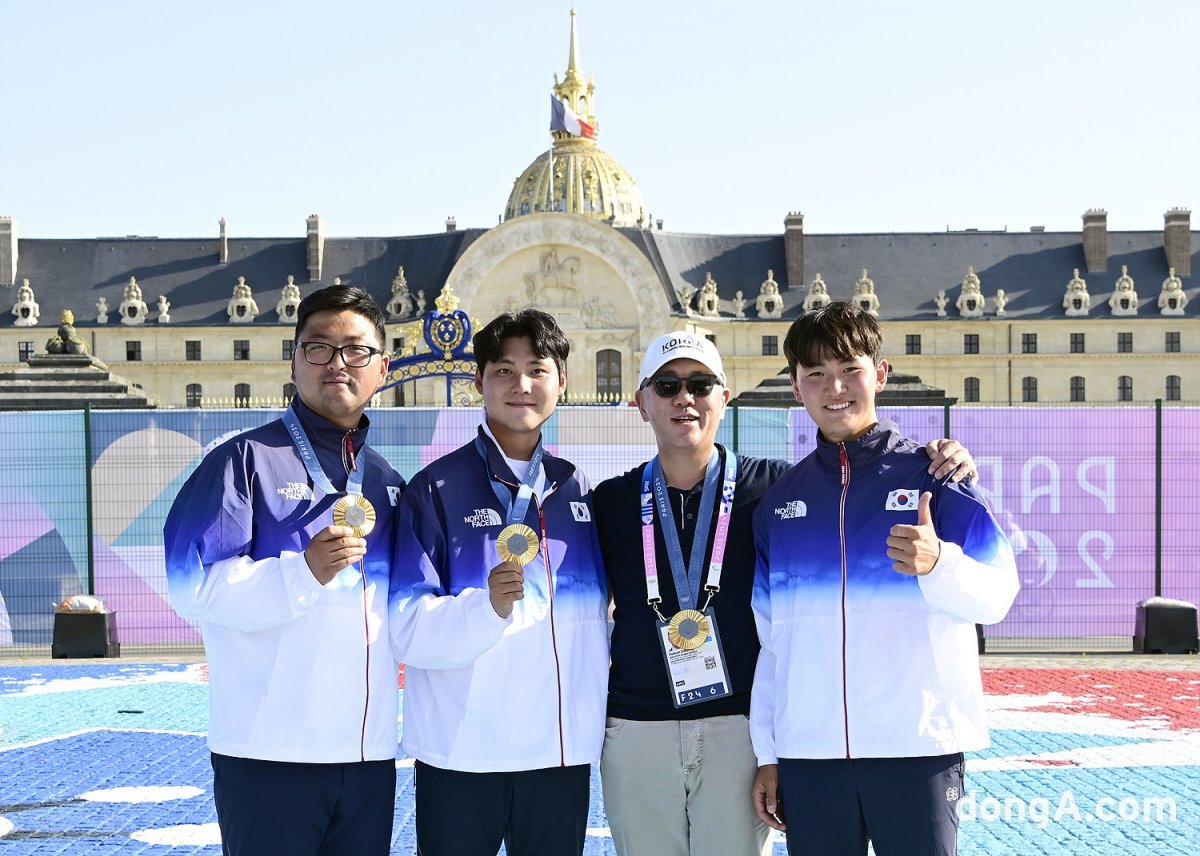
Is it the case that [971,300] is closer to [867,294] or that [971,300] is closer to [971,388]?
[971,388]

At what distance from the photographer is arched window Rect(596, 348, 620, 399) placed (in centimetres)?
5888

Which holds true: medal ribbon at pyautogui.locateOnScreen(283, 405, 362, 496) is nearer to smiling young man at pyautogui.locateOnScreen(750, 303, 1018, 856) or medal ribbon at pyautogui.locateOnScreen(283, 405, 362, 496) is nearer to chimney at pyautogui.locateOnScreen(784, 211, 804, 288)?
smiling young man at pyautogui.locateOnScreen(750, 303, 1018, 856)

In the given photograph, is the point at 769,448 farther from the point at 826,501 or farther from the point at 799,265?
the point at 799,265

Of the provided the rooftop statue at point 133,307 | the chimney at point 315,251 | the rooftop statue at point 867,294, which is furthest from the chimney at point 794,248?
the rooftop statue at point 133,307

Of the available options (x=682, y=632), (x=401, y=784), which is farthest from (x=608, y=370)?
(x=682, y=632)

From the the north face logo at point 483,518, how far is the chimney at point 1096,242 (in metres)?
65.5

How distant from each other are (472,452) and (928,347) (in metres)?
59.8

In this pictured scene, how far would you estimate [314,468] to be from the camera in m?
3.72

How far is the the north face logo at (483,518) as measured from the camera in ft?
12.6

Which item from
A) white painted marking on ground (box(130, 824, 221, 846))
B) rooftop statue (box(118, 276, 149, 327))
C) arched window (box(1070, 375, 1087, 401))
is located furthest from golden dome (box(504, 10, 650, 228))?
white painted marking on ground (box(130, 824, 221, 846))

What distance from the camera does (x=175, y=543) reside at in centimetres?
356

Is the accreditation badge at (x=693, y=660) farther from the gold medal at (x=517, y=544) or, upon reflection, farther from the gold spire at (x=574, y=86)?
the gold spire at (x=574, y=86)

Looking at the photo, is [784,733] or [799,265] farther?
[799,265]

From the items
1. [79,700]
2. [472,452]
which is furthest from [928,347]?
[472,452]
